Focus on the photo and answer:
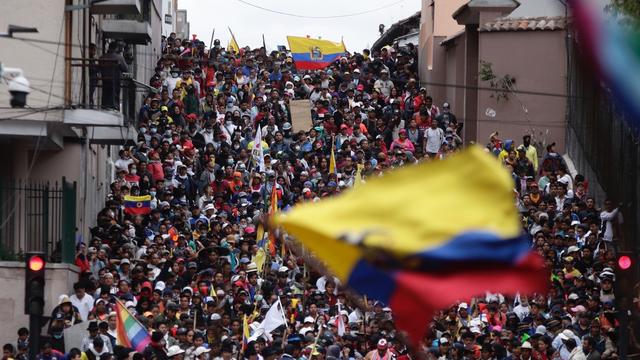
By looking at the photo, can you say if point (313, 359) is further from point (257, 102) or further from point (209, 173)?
point (257, 102)

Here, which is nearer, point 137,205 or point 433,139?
point 137,205

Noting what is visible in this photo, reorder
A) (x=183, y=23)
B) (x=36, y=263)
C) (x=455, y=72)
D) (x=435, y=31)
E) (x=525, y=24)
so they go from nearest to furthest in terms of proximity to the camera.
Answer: (x=36, y=263) < (x=525, y=24) < (x=455, y=72) < (x=435, y=31) < (x=183, y=23)

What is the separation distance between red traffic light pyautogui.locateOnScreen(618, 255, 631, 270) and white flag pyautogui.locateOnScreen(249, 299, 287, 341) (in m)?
5.29

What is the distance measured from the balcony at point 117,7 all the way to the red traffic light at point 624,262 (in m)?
10.4

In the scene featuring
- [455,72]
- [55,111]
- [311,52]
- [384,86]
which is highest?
[311,52]

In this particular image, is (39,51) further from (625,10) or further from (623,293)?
(625,10)

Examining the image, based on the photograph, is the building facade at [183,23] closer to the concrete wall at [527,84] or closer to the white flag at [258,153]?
the concrete wall at [527,84]

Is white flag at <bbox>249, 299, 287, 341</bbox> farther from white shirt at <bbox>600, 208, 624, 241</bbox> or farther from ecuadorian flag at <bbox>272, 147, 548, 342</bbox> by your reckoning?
ecuadorian flag at <bbox>272, 147, 548, 342</bbox>

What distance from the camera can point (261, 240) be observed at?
29.2m

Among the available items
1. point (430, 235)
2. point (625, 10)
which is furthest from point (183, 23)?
point (430, 235)

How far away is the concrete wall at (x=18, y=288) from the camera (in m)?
26.1

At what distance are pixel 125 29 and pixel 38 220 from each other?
24.7 ft

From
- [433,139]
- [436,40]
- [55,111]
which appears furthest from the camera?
[436,40]

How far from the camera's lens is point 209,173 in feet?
110
